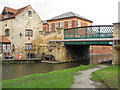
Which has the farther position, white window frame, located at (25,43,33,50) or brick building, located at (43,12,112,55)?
brick building, located at (43,12,112,55)

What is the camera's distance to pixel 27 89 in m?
6.65

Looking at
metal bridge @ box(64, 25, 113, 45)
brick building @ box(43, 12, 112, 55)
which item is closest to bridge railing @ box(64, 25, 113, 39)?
metal bridge @ box(64, 25, 113, 45)

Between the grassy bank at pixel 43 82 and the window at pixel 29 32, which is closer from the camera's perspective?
the grassy bank at pixel 43 82

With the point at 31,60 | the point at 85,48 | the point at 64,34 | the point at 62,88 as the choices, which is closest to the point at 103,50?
the point at 85,48

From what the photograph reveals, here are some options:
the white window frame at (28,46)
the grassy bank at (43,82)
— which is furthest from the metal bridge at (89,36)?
the grassy bank at (43,82)

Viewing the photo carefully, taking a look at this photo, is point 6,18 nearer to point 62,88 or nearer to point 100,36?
point 100,36

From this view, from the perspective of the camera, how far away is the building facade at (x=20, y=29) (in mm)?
24047

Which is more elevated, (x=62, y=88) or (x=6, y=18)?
(x=6, y=18)

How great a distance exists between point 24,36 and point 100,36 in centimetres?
1379

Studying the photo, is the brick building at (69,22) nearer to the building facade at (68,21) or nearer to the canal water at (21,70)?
the building facade at (68,21)

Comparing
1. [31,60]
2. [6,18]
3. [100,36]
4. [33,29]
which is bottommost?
[31,60]

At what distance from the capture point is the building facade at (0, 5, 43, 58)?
24047mm

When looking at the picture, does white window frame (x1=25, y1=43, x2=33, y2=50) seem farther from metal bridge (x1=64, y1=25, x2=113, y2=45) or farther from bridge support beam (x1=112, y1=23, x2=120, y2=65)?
bridge support beam (x1=112, y1=23, x2=120, y2=65)

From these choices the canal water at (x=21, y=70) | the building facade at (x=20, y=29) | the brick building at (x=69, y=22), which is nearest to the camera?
the canal water at (x=21, y=70)
